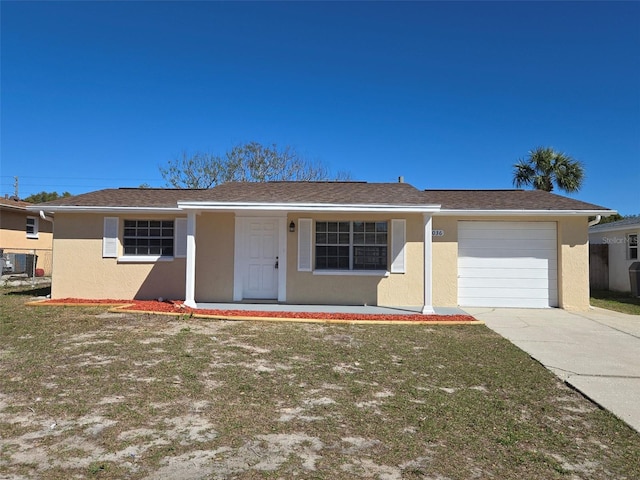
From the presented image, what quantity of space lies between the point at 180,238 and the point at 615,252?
1693 centimetres

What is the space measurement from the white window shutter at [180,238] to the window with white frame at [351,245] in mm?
3770

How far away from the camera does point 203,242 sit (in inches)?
455

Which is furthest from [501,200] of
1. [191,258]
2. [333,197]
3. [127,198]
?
[127,198]

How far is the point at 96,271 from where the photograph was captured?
11.9 metres

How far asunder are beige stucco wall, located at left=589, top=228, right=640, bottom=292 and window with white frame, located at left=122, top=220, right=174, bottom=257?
1687cm

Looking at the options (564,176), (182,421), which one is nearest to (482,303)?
(182,421)

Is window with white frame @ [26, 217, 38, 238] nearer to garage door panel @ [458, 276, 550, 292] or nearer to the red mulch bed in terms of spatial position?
the red mulch bed

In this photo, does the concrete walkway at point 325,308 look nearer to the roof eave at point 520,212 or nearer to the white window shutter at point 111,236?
the roof eave at point 520,212

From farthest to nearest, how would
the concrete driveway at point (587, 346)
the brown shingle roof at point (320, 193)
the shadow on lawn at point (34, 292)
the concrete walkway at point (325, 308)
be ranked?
the shadow on lawn at point (34, 292) < the brown shingle roof at point (320, 193) < the concrete walkway at point (325, 308) < the concrete driveway at point (587, 346)

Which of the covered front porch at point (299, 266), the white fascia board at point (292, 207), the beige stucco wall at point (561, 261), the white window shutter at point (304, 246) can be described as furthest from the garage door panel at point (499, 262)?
the white window shutter at point (304, 246)

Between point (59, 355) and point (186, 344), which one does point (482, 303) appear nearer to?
point (186, 344)

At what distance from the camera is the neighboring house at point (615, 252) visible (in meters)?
16.2

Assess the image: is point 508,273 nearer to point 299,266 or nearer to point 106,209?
point 299,266

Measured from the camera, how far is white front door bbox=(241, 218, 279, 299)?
11.6 m
